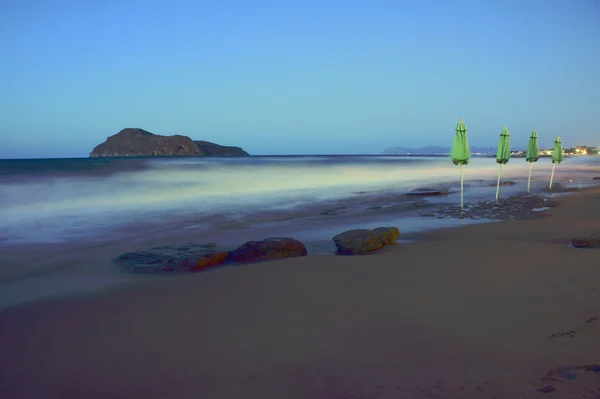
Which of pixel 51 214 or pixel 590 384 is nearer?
pixel 590 384

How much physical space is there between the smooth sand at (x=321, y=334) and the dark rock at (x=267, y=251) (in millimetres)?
884

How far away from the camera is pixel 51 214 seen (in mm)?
19219

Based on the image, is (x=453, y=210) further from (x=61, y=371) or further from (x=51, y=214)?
(x=51, y=214)

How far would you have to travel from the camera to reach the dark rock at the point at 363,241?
31.4ft

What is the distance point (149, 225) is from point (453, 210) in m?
12.5

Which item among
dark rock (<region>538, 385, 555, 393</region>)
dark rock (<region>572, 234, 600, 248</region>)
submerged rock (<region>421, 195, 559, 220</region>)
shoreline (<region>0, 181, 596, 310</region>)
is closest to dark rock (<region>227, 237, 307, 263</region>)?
shoreline (<region>0, 181, 596, 310</region>)

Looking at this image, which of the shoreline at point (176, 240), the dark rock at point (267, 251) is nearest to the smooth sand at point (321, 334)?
the dark rock at point (267, 251)

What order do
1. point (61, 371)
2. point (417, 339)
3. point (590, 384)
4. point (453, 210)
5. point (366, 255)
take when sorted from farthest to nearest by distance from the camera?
point (453, 210) < point (366, 255) < point (417, 339) < point (61, 371) < point (590, 384)

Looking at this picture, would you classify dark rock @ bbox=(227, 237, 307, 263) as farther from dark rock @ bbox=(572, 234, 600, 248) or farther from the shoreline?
dark rock @ bbox=(572, 234, 600, 248)

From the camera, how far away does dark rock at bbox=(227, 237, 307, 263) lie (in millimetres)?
9086

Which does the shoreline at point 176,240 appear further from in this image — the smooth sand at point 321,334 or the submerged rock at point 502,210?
the smooth sand at point 321,334

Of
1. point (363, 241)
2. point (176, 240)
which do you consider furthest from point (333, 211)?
point (363, 241)

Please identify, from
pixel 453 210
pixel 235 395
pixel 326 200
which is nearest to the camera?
pixel 235 395

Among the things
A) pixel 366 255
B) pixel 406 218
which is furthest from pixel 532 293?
pixel 406 218
